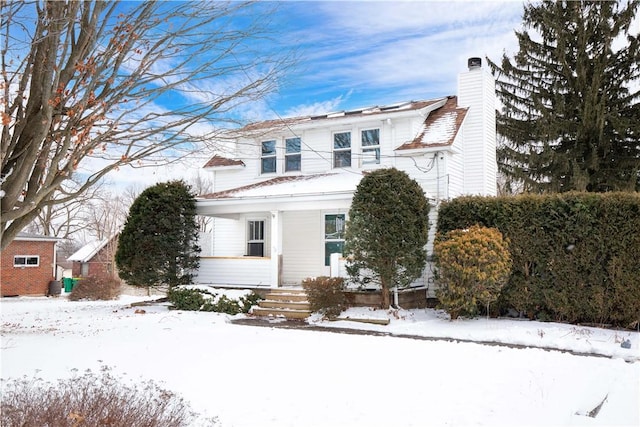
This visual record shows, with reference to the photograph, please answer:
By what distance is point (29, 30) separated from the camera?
179 inches

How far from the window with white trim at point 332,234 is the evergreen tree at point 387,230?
3775 millimetres

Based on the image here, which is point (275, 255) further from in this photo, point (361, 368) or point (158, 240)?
point (361, 368)

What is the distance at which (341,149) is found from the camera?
17.5 meters

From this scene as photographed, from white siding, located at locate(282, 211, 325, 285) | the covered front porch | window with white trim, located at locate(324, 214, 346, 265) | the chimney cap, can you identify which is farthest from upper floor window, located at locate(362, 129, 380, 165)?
the chimney cap

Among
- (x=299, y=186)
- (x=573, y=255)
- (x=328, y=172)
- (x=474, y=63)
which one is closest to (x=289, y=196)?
(x=299, y=186)

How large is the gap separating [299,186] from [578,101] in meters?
13.4

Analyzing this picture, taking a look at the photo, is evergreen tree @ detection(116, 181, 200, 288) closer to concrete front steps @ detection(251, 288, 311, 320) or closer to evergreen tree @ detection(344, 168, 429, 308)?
concrete front steps @ detection(251, 288, 311, 320)

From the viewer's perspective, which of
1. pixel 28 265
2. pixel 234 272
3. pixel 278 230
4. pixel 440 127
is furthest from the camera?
pixel 28 265

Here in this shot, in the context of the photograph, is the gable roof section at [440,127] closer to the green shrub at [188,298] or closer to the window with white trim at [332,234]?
the window with white trim at [332,234]

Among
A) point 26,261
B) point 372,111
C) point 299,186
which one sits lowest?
point 26,261

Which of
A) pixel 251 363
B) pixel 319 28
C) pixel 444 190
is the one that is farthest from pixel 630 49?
pixel 251 363

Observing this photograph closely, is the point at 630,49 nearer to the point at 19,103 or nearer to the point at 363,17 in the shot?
the point at 363,17

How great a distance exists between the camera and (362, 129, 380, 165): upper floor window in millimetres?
16891

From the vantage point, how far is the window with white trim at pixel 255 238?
18.5m
